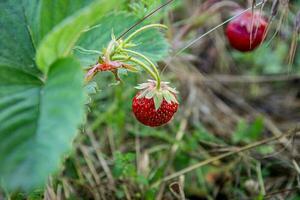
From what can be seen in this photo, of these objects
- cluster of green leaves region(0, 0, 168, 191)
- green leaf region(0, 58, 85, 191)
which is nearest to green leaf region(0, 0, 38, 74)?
cluster of green leaves region(0, 0, 168, 191)

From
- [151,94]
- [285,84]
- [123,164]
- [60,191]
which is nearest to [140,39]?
[151,94]

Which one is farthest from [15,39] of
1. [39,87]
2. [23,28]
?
[39,87]

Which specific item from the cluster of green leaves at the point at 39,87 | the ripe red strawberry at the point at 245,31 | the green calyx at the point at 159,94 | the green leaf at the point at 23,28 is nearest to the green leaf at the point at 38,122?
the cluster of green leaves at the point at 39,87

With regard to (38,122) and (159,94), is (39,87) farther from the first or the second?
(159,94)

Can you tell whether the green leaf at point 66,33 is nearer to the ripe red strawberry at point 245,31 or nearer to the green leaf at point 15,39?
the green leaf at point 15,39

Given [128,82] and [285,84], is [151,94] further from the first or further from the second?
[285,84]

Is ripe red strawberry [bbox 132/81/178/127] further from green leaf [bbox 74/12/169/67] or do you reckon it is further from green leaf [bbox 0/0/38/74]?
green leaf [bbox 0/0/38/74]
